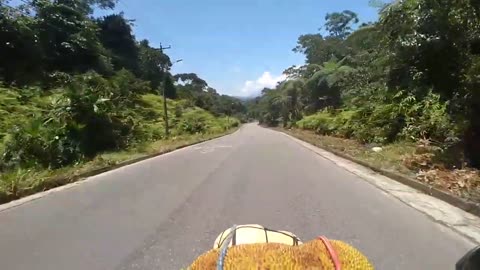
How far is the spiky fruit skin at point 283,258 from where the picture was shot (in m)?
1.70

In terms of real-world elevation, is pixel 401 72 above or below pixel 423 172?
above

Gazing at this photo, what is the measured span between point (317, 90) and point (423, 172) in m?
36.8

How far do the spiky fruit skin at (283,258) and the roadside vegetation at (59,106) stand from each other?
9264 mm

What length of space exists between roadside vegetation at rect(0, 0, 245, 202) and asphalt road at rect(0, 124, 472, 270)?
289 cm

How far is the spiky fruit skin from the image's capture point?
1702 millimetres

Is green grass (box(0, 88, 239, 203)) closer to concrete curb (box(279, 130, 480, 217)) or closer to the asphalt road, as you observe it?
the asphalt road

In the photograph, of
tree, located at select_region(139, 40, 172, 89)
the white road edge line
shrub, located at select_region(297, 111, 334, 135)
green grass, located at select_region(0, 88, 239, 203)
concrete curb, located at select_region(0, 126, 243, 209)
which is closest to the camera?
the white road edge line

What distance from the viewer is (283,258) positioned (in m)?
1.74

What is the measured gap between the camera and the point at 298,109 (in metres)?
71.3

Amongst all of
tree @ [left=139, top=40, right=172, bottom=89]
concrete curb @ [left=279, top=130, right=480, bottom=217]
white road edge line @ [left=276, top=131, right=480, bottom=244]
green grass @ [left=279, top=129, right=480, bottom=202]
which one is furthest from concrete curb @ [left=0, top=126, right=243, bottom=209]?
tree @ [left=139, top=40, right=172, bottom=89]

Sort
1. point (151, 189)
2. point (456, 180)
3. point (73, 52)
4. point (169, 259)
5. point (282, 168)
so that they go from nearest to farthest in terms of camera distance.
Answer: point (169, 259), point (456, 180), point (151, 189), point (282, 168), point (73, 52)

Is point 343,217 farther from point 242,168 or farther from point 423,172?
point 242,168

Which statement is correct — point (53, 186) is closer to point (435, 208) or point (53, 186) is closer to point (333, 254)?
point (435, 208)

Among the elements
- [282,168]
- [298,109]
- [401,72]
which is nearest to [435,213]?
[282,168]
